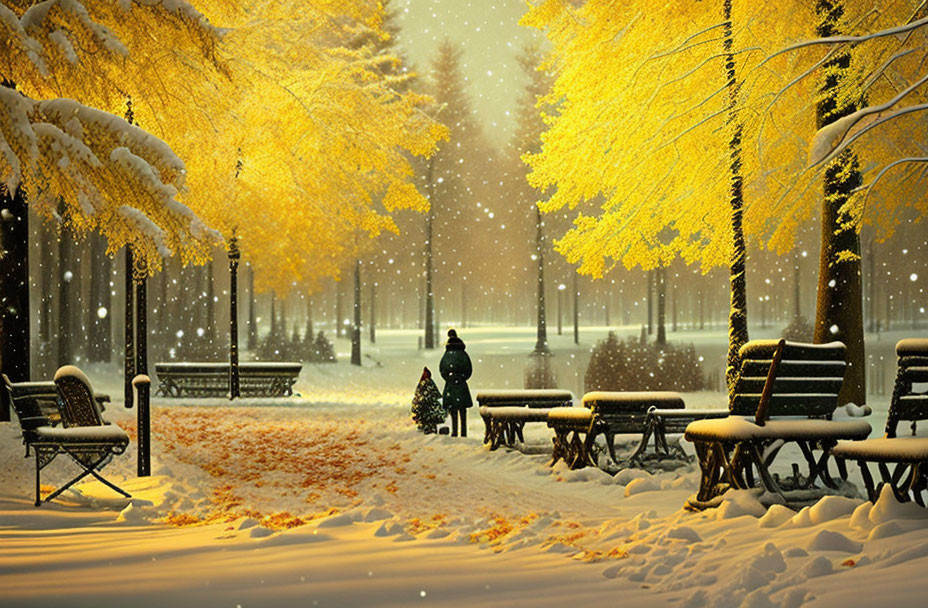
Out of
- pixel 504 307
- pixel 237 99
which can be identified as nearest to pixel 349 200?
pixel 237 99

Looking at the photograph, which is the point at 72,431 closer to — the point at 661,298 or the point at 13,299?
the point at 13,299

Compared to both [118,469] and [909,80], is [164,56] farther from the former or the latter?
[909,80]

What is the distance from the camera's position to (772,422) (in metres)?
7.69

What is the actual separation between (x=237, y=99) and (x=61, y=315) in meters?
13.9

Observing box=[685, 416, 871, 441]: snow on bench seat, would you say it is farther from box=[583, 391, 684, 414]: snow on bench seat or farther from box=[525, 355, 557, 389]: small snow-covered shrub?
box=[525, 355, 557, 389]: small snow-covered shrub

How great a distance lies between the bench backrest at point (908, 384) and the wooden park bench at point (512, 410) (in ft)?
18.2

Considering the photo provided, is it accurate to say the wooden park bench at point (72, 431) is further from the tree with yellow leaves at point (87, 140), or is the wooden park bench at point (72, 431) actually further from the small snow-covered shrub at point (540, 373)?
the small snow-covered shrub at point (540, 373)

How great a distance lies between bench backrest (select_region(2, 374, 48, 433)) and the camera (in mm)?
9242

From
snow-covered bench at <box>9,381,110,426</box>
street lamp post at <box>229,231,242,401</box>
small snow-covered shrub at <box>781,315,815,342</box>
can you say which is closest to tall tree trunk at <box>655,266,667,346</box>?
small snow-covered shrub at <box>781,315,815,342</box>

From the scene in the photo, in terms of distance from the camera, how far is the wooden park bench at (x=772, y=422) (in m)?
7.52

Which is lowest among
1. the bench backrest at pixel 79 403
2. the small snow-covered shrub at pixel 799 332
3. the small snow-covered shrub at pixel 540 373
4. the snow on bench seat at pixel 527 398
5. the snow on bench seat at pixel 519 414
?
the small snow-covered shrub at pixel 540 373

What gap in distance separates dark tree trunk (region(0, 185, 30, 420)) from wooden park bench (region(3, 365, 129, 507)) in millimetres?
3433

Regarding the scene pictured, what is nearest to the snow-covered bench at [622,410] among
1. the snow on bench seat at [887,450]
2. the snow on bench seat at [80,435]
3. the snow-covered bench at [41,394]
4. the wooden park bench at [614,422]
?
the wooden park bench at [614,422]

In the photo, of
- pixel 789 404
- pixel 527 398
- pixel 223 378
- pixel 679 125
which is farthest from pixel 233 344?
pixel 789 404
